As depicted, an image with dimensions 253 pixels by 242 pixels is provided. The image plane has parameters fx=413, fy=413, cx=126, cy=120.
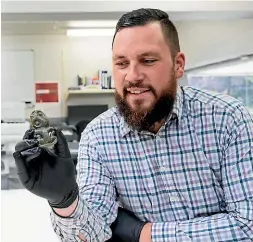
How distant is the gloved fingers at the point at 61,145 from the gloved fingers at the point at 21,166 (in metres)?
0.09

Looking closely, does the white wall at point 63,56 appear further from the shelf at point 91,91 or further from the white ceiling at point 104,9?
the white ceiling at point 104,9

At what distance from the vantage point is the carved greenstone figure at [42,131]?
3.06 ft

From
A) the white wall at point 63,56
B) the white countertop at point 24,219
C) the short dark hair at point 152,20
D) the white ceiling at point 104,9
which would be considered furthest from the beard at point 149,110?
the white wall at point 63,56

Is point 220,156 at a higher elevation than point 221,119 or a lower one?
lower

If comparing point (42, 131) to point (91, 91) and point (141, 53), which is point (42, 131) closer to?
point (141, 53)

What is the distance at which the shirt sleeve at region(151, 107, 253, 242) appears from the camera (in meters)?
1.16

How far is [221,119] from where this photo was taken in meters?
1.24

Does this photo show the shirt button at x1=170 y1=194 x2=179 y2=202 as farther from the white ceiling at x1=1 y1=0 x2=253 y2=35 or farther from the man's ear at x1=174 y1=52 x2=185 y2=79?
the white ceiling at x1=1 y1=0 x2=253 y2=35

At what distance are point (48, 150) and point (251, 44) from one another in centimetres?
214

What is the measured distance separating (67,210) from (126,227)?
25cm

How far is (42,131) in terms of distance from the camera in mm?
939

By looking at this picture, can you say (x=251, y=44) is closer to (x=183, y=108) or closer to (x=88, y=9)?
(x=88, y=9)

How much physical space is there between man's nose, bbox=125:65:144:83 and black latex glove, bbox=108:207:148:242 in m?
0.41

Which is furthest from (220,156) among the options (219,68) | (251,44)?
(219,68)
